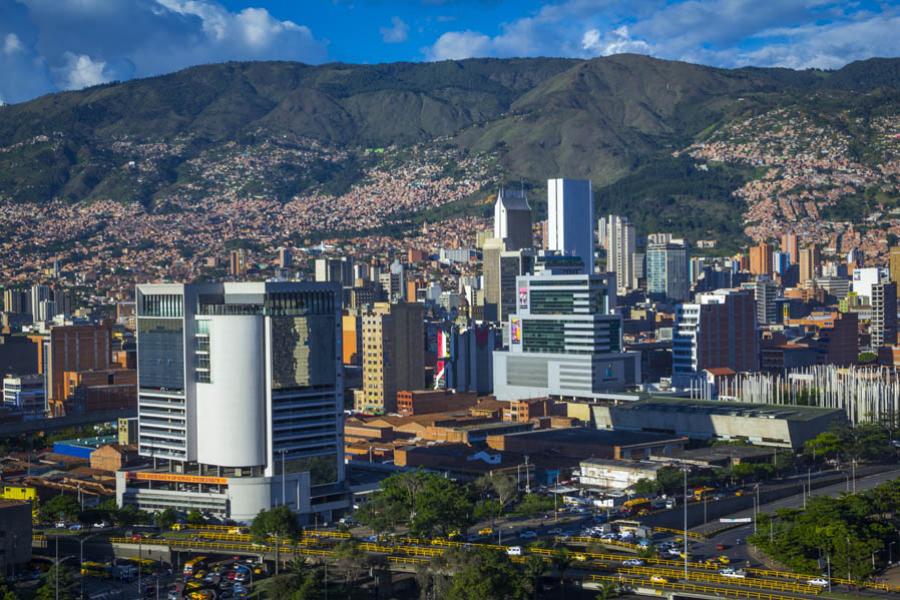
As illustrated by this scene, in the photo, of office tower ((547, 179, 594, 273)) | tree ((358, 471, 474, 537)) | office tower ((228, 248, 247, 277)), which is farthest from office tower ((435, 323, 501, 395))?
office tower ((228, 248, 247, 277))

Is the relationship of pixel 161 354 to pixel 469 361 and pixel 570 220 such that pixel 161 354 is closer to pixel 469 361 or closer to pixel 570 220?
pixel 469 361

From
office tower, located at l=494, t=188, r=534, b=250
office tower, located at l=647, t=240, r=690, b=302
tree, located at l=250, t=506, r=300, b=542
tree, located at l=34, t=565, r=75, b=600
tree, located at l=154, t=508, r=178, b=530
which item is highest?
office tower, located at l=494, t=188, r=534, b=250

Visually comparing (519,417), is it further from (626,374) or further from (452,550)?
(452,550)

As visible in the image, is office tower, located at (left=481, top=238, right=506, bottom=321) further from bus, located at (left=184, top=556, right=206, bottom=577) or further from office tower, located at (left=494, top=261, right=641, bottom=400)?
bus, located at (left=184, top=556, right=206, bottom=577)

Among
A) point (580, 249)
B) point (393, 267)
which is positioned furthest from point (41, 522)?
point (393, 267)

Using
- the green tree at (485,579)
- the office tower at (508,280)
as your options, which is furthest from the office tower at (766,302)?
the green tree at (485,579)

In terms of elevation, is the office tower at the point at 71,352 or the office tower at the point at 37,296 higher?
the office tower at the point at 37,296

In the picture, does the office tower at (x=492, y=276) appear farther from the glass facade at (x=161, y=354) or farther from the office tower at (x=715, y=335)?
the glass facade at (x=161, y=354)
